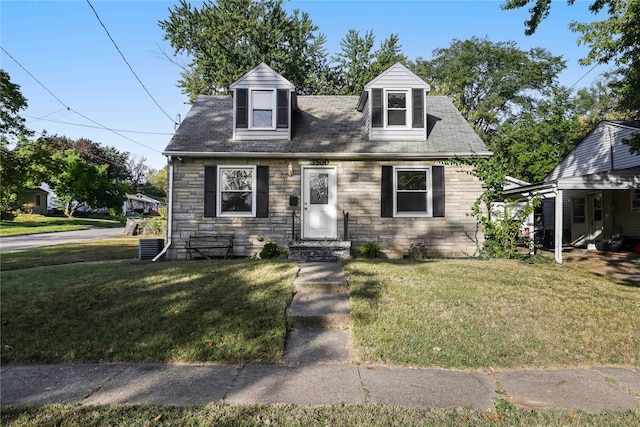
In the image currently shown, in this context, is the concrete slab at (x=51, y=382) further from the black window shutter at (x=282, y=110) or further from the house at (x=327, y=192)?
the black window shutter at (x=282, y=110)

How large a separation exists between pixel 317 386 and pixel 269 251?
6.45 metres

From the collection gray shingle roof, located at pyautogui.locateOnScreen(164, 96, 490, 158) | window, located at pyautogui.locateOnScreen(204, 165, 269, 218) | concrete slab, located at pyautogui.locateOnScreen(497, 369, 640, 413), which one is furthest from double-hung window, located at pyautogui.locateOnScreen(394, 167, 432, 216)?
concrete slab, located at pyautogui.locateOnScreen(497, 369, 640, 413)

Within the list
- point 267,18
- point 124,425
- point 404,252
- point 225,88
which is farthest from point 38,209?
point 124,425

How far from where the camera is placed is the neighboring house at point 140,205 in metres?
54.3

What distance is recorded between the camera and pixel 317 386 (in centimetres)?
341

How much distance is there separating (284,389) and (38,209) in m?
46.3

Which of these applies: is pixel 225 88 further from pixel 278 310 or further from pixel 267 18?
pixel 278 310

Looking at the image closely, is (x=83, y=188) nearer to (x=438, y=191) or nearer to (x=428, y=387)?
(x=438, y=191)

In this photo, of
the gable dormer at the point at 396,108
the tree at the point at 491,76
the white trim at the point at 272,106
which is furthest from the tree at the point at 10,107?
the tree at the point at 491,76

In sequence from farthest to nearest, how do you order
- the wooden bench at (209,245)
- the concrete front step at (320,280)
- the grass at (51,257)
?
the wooden bench at (209,245) < the grass at (51,257) < the concrete front step at (320,280)

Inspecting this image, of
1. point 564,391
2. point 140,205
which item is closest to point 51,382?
point 564,391

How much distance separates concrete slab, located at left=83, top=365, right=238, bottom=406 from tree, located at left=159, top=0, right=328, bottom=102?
793 inches

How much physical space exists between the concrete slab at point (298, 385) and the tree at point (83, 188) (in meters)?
32.9

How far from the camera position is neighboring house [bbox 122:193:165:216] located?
5429 centimetres
